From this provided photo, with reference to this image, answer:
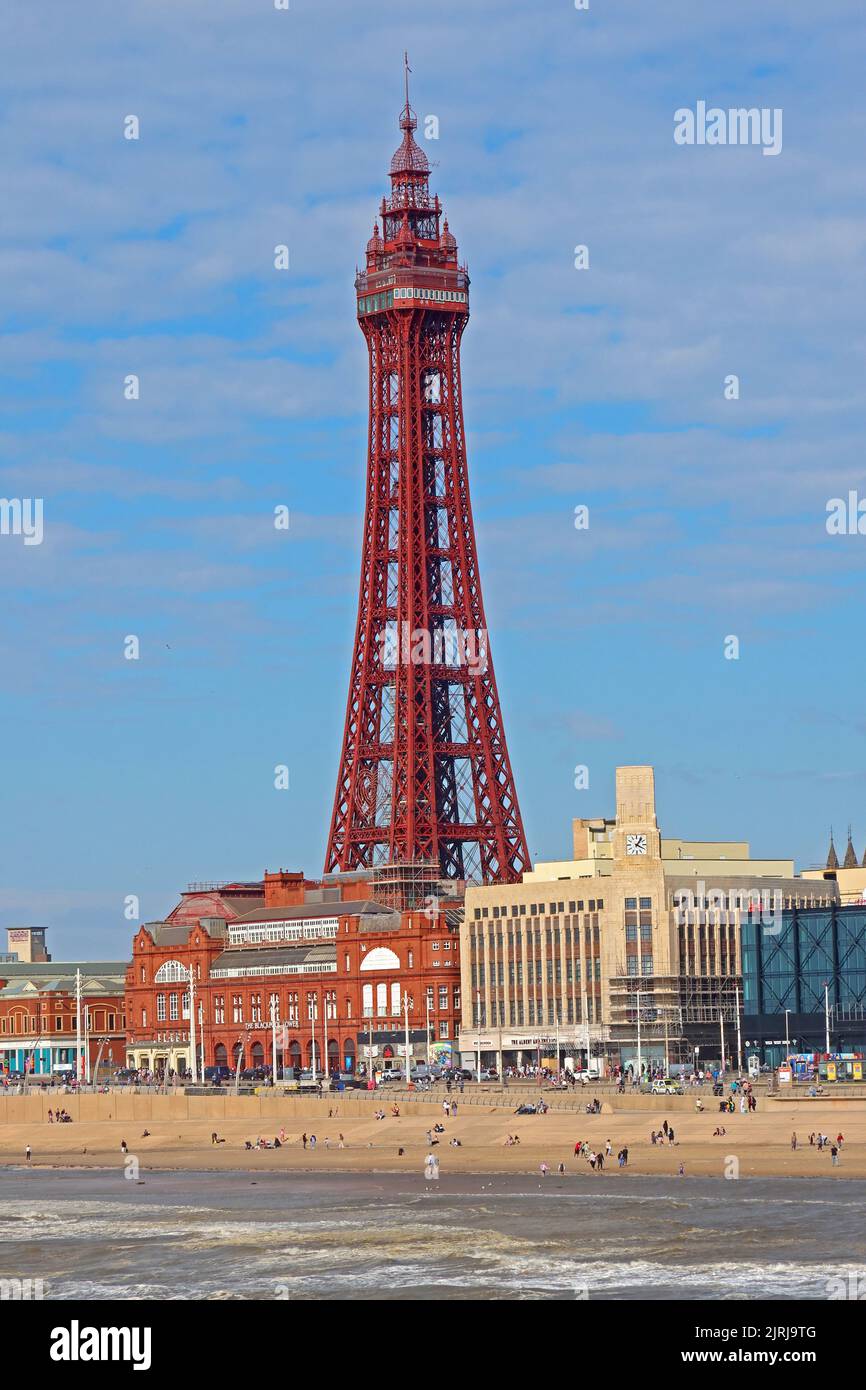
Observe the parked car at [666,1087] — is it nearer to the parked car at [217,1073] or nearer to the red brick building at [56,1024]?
the parked car at [217,1073]

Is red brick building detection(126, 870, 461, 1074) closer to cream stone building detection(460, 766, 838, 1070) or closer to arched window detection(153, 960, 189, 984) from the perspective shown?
arched window detection(153, 960, 189, 984)

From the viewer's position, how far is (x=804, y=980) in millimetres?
136750

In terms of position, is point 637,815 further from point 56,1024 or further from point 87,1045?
point 56,1024

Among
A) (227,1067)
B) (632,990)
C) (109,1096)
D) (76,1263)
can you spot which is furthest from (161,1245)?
(227,1067)

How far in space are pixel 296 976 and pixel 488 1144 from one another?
6362 centimetres

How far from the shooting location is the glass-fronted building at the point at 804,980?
13412 centimetres

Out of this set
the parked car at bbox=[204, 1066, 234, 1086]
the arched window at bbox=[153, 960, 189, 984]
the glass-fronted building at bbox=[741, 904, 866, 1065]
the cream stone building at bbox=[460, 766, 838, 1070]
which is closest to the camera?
the glass-fronted building at bbox=[741, 904, 866, 1065]

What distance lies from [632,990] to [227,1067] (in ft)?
123

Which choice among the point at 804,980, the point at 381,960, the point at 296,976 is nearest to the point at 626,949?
the point at 804,980

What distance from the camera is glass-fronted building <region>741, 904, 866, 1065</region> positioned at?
440ft

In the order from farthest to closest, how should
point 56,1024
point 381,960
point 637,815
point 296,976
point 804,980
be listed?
point 56,1024
point 296,976
point 381,960
point 637,815
point 804,980

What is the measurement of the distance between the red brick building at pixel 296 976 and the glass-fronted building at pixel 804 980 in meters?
23.4

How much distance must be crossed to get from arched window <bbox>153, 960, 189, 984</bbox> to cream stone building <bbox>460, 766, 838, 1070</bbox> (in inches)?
1133

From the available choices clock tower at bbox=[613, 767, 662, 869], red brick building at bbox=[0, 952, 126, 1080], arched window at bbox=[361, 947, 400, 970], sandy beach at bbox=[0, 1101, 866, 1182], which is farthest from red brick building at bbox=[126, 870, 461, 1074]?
sandy beach at bbox=[0, 1101, 866, 1182]
